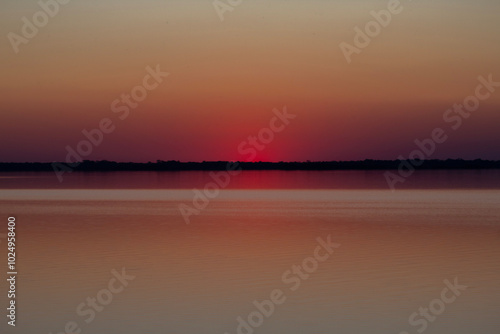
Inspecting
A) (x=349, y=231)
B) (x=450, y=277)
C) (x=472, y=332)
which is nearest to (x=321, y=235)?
(x=349, y=231)

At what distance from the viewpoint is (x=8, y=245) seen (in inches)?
670

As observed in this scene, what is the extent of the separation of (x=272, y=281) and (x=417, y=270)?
2.77 m

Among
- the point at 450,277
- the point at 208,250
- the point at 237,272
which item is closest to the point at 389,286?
the point at 450,277

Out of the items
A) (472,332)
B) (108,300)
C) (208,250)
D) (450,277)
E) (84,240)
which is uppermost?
(84,240)

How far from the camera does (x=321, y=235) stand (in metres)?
19.8

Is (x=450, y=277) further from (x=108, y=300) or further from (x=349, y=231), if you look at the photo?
(x=349, y=231)

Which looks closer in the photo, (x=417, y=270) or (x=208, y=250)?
(x=417, y=270)

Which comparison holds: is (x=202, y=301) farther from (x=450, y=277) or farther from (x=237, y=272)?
(x=450, y=277)

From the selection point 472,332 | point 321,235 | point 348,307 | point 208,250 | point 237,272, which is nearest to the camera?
point 472,332

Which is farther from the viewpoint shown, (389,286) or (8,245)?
(8,245)

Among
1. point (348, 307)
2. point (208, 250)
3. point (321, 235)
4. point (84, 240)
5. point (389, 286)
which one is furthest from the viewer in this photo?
point (321, 235)

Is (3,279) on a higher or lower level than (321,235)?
higher

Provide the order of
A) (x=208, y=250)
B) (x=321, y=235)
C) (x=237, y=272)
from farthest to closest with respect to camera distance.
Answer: (x=321, y=235)
(x=208, y=250)
(x=237, y=272)

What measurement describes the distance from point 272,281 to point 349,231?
8462 millimetres
